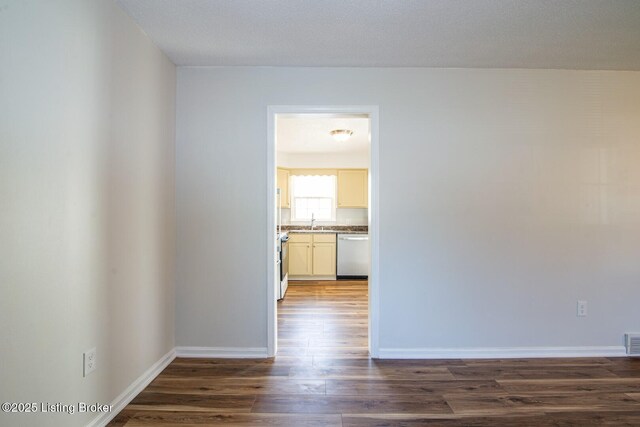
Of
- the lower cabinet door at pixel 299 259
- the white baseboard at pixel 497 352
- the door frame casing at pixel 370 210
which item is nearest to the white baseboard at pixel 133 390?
the door frame casing at pixel 370 210

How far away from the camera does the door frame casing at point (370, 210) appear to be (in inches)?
107

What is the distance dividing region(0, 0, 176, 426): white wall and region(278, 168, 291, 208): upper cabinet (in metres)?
3.76

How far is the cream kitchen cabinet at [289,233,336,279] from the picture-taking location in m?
5.91

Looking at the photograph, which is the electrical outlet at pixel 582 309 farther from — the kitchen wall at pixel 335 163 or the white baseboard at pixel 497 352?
the kitchen wall at pixel 335 163

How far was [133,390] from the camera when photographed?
2.10 meters

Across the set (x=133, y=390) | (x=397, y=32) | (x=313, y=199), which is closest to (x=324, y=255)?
(x=313, y=199)

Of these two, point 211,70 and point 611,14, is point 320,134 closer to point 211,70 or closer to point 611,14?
point 211,70

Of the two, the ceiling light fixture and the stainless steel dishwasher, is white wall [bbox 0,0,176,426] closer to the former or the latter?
the ceiling light fixture

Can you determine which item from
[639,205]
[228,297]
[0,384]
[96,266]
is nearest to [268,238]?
[228,297]

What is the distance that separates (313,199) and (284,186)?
0.71 m

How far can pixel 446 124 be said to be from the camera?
274 cm

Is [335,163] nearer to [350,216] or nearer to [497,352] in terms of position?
[350,216]

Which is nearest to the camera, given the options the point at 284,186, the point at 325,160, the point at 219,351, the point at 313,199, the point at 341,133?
the point at 219,351

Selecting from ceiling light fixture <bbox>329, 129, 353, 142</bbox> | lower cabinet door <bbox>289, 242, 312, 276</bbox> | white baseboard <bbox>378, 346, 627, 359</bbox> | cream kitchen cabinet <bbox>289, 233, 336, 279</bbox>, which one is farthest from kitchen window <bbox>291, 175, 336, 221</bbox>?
white baseboard <bbox>378, 346, 627, 359</bbox>
